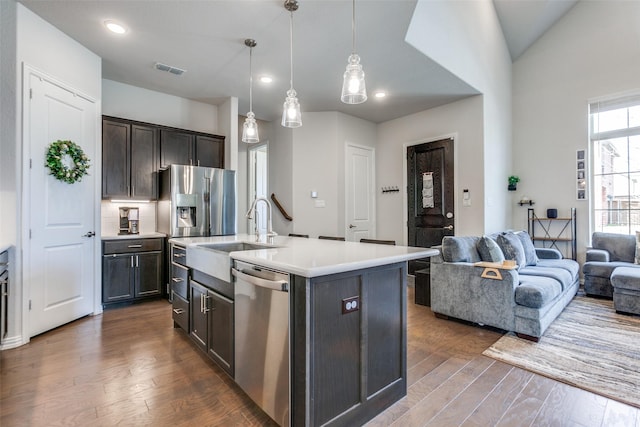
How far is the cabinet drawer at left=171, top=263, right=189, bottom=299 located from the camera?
2.65 m

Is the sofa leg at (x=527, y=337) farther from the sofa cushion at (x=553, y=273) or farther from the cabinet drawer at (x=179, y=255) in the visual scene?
the cabinet drawer at (x=179, y=255)

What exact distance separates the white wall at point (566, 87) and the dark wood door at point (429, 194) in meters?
1.41

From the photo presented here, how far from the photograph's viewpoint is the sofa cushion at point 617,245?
425 centimetres

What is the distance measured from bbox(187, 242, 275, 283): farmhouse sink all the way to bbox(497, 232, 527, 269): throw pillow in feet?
9.38

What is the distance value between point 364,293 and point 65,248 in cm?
320

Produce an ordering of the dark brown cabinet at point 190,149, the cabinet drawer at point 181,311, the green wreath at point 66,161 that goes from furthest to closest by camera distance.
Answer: the dark brown cabinet at point 190,149 < the green wreath at point 66,161 < the cabinet drawer at point 181,311

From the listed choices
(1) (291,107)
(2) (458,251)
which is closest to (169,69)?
(1) (291,107)

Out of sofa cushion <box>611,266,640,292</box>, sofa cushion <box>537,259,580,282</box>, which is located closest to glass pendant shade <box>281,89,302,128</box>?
sofa cushion <box>537,259,580,282</box>

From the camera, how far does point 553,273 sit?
11.1 ft

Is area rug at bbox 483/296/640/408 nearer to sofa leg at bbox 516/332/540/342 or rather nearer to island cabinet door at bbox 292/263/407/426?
sofa leg at bbox 516/332/540/342

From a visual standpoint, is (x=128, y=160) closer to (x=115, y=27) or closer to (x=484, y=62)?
(x=115, y=27)

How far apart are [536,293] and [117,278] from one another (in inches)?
173

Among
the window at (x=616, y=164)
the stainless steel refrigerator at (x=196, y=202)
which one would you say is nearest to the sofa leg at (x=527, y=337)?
the window at (x=616, y=164)

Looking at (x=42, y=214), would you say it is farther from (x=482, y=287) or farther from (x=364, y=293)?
(x=482, y=287)
